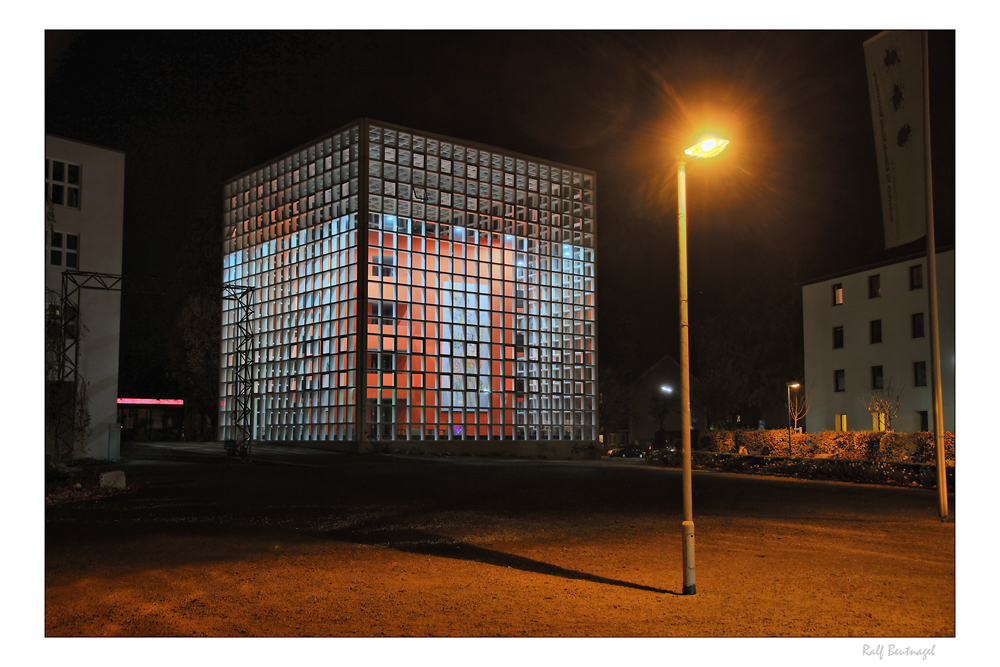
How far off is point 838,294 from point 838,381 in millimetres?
4381

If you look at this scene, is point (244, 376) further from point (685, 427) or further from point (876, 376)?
point (685, 427)

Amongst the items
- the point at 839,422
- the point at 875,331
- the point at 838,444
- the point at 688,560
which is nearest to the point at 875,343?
the point at 875,331

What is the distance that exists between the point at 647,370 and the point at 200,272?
1508 inches

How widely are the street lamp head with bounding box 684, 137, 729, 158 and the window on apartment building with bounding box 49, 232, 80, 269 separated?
27274mm

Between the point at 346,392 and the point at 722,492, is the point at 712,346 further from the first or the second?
the point at 722,492

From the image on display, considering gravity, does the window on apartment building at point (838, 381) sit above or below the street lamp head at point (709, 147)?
below

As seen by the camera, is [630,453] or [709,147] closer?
[709,147]

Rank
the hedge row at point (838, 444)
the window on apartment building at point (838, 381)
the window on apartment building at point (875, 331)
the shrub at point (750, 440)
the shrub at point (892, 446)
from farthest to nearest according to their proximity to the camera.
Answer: the window on apartment building at point (838, 381), the window on apartment building at point (875, 331), the shrub at point (750, 440), the shrub at point (892, 446), the hedge row at point (838, 444)

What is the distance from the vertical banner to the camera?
34.3 feet

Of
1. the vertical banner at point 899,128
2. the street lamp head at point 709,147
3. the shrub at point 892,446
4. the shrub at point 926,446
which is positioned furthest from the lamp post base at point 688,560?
the shrub at point 892,446

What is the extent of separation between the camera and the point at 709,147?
8.05 metres

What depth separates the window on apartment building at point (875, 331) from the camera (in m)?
35.4

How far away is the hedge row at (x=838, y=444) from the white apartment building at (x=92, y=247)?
2409 cm

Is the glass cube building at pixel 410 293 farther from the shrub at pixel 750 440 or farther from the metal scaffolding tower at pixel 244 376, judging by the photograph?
the shrub at pixel 750 440
